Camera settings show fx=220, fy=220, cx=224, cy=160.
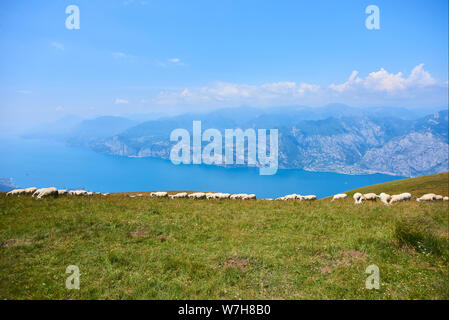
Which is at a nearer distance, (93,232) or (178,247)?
(178,247)

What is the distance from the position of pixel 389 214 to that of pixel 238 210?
38.3 feet

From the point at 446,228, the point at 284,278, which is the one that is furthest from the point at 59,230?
the point at 446,228

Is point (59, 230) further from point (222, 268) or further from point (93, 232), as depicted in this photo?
point (222, 268)

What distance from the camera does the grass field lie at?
27.5 ft

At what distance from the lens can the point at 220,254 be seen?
11.1 m

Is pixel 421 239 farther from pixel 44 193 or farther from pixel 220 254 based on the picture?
pixel 44 193

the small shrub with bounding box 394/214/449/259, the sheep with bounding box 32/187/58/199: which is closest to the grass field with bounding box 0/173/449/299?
the small shrub with bounding box 394/214/449/259

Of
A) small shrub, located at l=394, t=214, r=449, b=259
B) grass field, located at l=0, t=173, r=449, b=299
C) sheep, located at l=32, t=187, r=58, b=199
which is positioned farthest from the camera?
sheep, located at l=32, t=187, r=58, b=199

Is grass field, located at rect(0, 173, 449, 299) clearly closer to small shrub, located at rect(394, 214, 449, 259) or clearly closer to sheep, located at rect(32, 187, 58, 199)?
small shrub, located at rect(394, 214, 449, 259)

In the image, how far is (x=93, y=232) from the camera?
45.2 ft

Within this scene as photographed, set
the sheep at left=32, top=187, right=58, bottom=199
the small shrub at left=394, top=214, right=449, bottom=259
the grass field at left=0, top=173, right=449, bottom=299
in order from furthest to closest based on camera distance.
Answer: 1. the sheep at left=32, top=187, right=58, bottom=199
2. the small shrub at left=394, top=214, right=449, bottom=259
3. the grass field at left=0, top=173, right=449, bottom=299

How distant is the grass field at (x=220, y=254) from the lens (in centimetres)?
839

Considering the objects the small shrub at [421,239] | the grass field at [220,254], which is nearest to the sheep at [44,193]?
the grass field at [220,254]

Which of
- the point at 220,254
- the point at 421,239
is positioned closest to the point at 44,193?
the point at 220,254
